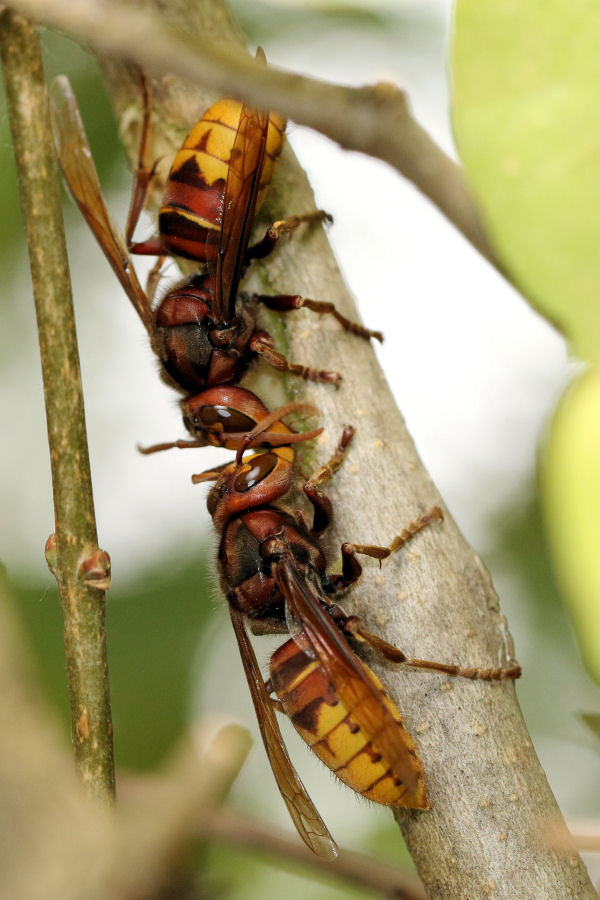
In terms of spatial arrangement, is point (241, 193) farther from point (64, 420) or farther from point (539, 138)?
point (539, 138)

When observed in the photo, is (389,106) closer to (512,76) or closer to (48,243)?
(512,76)

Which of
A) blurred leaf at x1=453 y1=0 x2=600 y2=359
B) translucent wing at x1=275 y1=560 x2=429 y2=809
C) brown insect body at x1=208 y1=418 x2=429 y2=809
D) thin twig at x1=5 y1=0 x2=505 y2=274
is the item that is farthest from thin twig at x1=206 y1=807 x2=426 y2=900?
blurred leaf at x1=453 y1=0 x2=600 y2=359

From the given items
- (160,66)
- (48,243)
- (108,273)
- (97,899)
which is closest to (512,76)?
(160,66)

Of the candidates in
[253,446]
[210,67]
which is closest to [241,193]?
[253,446]

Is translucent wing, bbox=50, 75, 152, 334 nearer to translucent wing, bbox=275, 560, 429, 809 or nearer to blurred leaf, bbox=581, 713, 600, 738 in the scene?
translucent wing, bbox=275, 560, 429, 809

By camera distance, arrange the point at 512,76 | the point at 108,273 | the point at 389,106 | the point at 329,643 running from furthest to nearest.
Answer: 1. the point at 108,273
2. the point at 329,643
3. the point at 389,106
4. the point at 512,76

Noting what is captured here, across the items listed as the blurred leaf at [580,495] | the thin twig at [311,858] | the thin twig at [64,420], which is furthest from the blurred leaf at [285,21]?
the blurred leaf at [580,495]

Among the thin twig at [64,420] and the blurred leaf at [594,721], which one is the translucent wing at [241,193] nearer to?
the thin twig at [64,420]
